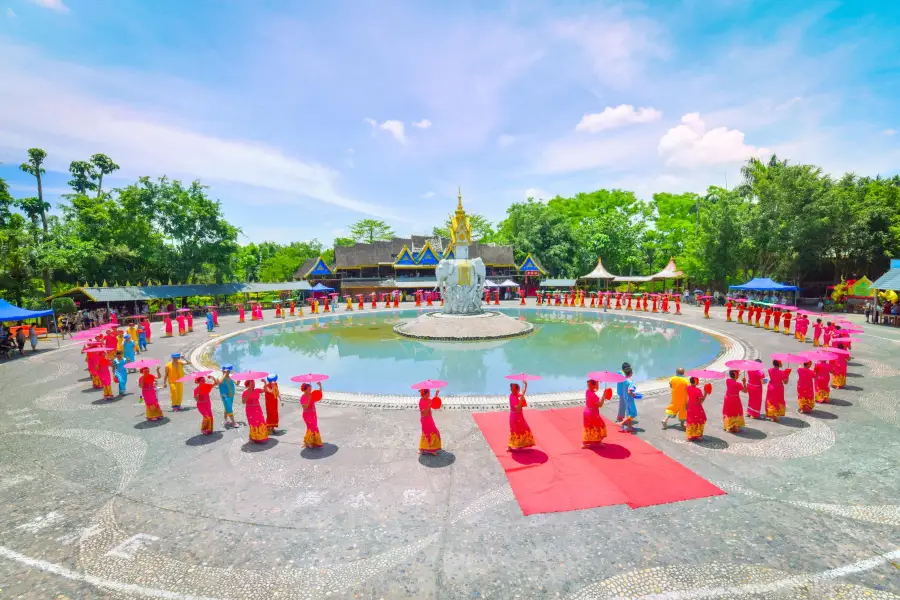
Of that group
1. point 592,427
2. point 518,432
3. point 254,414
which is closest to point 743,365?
point 592,427

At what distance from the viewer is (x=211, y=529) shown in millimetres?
5855

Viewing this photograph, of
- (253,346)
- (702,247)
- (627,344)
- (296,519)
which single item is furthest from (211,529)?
(702,247)

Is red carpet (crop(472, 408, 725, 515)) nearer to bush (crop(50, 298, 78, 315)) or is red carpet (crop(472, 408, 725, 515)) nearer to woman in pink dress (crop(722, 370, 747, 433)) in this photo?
woman in pink dress (crop(722, 370, 747, 433))

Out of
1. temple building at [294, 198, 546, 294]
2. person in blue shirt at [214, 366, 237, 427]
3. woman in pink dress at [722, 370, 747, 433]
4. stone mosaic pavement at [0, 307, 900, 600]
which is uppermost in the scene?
temple building at [294, 198, 546, 294]

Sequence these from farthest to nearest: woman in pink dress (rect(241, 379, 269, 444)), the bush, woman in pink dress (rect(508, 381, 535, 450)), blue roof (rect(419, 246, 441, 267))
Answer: blue roof (rect(419, 246, 441, 267)), the bush, woman in pink dress (rect(241, 379, 269, 444)), woman in pink dress (rect(508, 381, 535, 450))

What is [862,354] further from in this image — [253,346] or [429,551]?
[253,346]

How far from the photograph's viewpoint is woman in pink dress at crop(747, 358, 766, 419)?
9.38 metres

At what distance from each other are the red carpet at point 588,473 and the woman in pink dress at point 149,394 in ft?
26.6

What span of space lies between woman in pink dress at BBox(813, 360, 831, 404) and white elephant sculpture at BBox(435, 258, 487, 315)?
735 inches

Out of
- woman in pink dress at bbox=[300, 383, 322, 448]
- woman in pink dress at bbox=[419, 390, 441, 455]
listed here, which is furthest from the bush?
woman in pink dress at bbox=[419, 390, 441, 455]

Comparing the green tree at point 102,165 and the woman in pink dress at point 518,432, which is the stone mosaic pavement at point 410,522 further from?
the green tree at point 102,165

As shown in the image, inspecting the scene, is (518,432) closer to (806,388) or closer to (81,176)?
(806,388)

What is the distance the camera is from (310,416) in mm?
8289

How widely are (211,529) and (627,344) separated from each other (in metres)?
19.4
